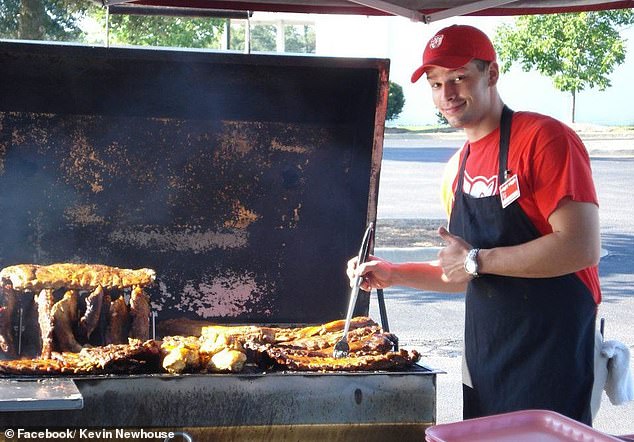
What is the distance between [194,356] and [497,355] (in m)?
0.97

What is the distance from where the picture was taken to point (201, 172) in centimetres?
379

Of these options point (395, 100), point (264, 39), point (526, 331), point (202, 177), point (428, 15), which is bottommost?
point (526, 331)

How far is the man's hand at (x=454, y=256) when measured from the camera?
284 centimetres

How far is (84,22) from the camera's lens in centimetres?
1448

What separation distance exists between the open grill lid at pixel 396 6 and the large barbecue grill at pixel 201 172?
0.34 metres

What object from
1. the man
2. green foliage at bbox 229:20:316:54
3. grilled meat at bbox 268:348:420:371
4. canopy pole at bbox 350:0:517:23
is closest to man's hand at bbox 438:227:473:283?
the man

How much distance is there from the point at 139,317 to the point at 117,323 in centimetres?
8

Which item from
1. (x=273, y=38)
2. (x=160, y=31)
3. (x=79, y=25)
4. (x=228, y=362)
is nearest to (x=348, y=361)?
(x=228, y=362)

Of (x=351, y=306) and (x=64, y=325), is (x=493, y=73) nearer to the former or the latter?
(x=351, y=306)

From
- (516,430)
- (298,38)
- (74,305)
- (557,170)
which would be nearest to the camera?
(516,430)

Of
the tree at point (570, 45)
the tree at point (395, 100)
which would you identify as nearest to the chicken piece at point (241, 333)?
the tree at point (570, 45)

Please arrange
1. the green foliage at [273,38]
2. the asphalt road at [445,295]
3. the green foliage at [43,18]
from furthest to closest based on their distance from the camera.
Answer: the green foliage at [273,38], the green foliage at [43,18], the asphalt road at [445,295]

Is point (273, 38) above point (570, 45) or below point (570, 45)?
above

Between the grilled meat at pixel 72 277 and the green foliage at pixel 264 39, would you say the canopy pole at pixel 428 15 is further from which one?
the green foliage at pixel 264 39
